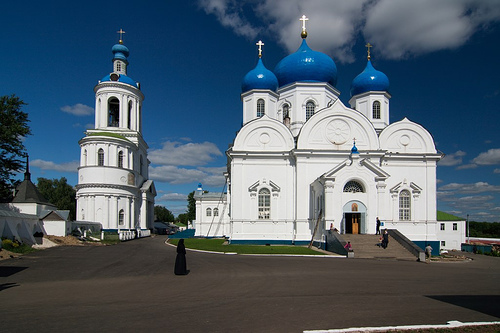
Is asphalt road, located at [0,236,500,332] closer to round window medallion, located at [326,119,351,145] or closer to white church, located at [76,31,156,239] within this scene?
round window medallion, located at [326,119,351,145]

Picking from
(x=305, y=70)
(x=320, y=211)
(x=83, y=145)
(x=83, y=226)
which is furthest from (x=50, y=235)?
(x=305, y=70)

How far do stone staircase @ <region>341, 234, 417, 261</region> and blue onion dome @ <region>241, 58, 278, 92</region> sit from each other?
50.2 feet

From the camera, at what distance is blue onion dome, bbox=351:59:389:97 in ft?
109

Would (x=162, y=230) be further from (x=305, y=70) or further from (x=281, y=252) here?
(x=281, y=252)

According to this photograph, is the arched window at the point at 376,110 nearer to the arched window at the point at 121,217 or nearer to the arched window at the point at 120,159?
the arched window at the point at 120,159

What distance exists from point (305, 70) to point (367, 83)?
18.2 ft

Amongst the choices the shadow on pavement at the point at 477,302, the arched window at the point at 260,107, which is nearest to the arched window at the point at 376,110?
the arched window at the point at 260,107

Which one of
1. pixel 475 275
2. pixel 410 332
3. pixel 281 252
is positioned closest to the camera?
pixel 410 332

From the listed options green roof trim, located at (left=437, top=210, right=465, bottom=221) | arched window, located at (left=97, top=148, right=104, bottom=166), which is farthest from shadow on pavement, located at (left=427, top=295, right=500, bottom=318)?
arched window, located at (left=97, top=148, right=104, bottom=166)

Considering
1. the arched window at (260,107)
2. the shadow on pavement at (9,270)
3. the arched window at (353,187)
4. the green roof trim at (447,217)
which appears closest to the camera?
the shadow on pavement at (9,270)

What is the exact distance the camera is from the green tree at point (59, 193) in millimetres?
64688

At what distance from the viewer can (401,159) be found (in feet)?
97.3

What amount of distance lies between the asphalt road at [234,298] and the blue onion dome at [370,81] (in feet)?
69.4

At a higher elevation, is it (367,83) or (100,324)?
(367,83)
